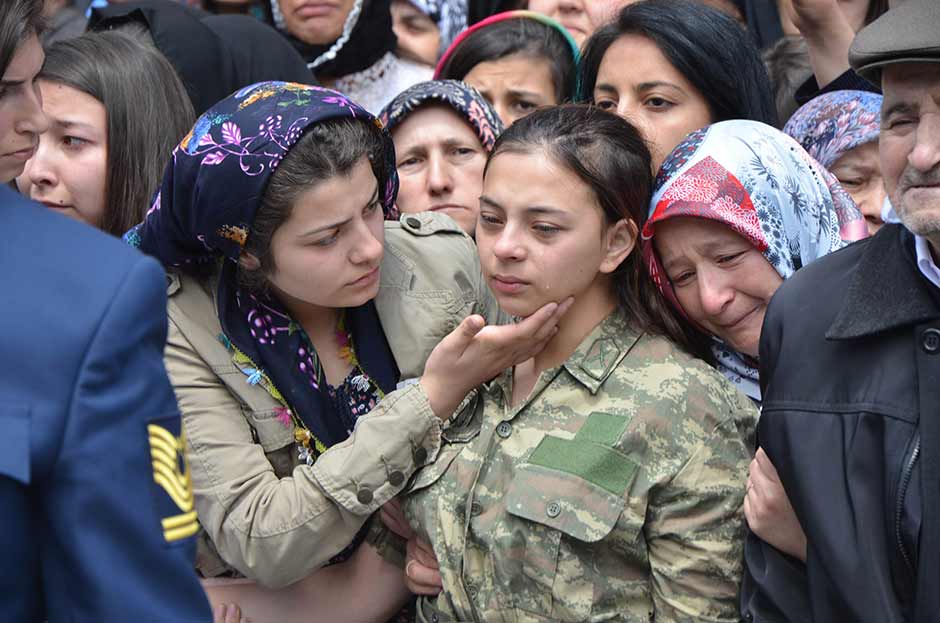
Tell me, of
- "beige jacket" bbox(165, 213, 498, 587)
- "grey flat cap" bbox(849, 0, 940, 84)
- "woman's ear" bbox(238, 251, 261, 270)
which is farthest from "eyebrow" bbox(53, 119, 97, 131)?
"grey flat cap" bbox(849, 0, 940, 84)

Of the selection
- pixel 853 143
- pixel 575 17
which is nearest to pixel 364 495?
pixel 853 143

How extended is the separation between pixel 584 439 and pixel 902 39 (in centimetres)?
104

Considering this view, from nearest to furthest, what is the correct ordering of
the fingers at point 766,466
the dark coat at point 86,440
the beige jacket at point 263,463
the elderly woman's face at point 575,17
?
the dark coat at point 86,440 < the fingers at point 766,466 < the beige jacket at point 263,463 < the elderly woman's face at point 575,17

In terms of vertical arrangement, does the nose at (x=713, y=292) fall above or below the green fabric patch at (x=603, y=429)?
above

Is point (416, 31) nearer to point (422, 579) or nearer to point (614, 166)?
point (614, 166)

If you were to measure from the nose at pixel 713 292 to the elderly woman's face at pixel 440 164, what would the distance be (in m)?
1.04

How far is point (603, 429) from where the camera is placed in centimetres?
259

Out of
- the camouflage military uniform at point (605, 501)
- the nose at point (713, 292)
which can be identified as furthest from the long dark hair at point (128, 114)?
the nose at point (713, 292)

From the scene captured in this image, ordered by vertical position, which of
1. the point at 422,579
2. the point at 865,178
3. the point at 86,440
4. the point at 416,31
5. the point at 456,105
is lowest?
the point at 422,579

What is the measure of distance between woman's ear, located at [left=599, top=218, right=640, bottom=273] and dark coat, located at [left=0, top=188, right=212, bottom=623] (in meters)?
1.38

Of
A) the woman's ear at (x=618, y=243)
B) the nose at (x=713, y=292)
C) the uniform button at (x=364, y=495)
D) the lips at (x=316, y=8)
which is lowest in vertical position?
the uniform button at (x=364, y=495)

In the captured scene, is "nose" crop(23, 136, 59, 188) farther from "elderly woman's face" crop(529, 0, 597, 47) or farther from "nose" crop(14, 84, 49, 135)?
"elderly woman's face" crop(529, 0, 597, 47)

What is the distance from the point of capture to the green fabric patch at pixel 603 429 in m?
2.57

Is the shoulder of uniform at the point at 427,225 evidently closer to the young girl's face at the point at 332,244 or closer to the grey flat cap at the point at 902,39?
the young girl's face at the point at 332,244
